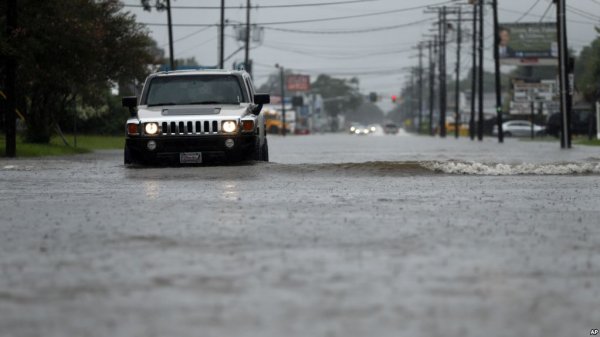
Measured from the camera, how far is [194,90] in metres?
21.5

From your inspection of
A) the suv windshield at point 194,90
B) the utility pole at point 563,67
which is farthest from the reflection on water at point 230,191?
the utility pole at point 563,67

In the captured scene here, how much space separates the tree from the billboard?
74.9m

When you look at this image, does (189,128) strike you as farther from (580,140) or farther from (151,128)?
(580,140)

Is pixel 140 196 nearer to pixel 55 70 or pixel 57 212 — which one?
pixel 57 212

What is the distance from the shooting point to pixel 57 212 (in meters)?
11.0

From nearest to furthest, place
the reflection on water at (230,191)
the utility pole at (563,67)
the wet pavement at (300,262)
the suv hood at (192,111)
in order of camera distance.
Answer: the wet pavement at (300,262) → the reflection on water at (230,191) → the suv hood at (192,111) → the utility pole at (563,67)

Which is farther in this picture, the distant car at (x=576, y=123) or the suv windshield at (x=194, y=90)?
the distant car at (x=576, y=123)

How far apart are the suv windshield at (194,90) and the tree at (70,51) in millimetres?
8332

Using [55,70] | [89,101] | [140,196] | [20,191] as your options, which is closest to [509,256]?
[140,196]

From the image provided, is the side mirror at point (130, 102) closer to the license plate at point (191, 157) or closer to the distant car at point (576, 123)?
the license plate at point (191, 157)

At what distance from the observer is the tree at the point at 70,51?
1286 inches

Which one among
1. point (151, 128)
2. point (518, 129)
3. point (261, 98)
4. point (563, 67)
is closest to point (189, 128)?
point (151, 128)

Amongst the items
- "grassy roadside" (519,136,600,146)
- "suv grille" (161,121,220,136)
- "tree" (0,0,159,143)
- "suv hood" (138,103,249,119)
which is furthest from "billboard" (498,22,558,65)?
"suv grille" (161,121,220,136)

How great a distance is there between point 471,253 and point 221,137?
12711mm
